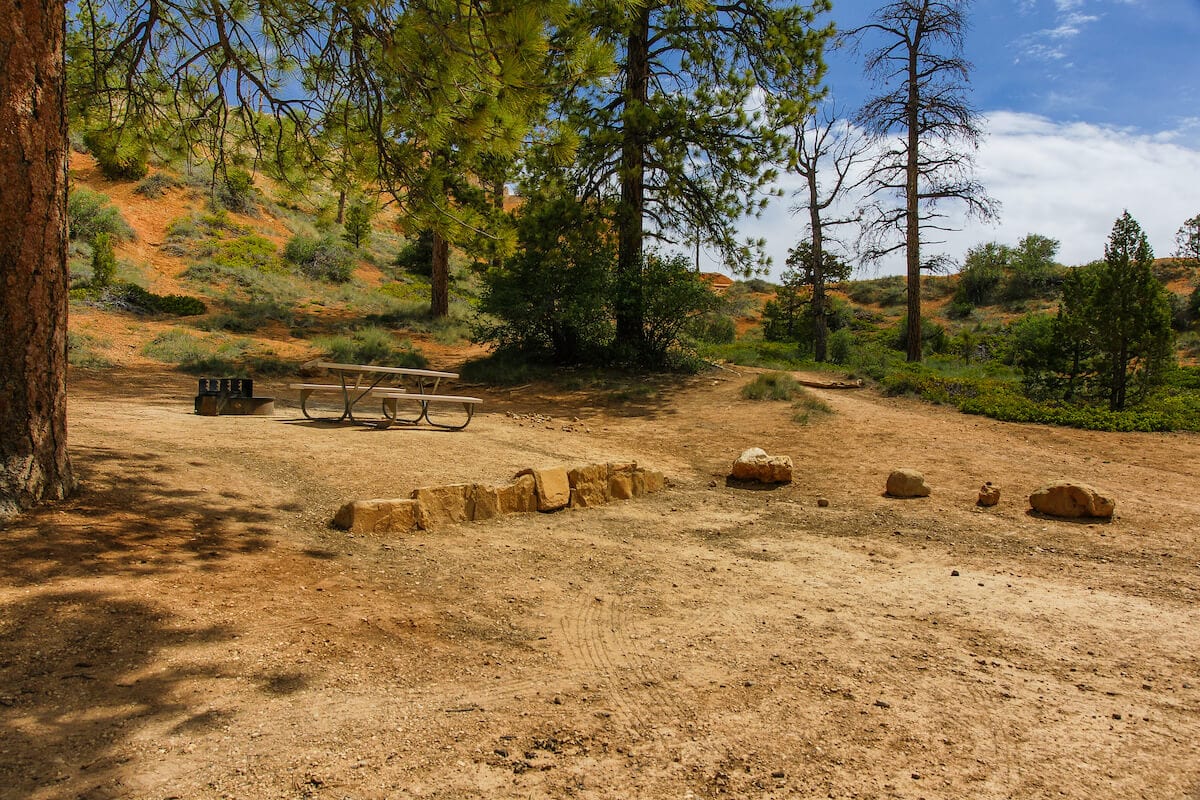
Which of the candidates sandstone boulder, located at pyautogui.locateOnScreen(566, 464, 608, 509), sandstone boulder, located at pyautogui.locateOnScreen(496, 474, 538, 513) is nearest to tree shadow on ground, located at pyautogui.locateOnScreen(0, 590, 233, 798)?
sandstone boulder, located at pyautogui.locateOnScreen(496, 474, 538, 513)

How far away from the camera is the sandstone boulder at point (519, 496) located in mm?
5789

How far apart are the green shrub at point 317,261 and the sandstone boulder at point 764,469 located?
21420mm

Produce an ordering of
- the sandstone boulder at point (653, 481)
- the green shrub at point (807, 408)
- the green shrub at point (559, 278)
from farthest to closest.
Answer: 1. the green shrub at point (559, 278)
2. the green shrub at point (807, 408)
3. the sandstone boulder at point (653, 481)

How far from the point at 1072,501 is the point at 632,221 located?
8864mm

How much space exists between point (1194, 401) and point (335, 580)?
1209cm

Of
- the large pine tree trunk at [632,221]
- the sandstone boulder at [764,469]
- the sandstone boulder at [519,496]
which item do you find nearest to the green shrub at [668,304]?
the large pine tree trunk at [632,221]

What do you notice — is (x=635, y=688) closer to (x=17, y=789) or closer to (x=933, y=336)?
(x=17, y=789)

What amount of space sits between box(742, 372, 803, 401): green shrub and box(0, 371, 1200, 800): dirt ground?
4423 millimetres

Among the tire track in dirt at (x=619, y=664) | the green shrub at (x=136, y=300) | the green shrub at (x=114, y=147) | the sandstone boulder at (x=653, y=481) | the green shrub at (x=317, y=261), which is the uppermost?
the green shrub at (x=317, y=261)

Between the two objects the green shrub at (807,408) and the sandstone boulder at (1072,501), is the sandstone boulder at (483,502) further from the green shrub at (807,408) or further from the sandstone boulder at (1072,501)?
the green shrub at (807,408)

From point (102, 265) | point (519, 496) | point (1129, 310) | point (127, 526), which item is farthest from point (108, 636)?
point (102, 265)

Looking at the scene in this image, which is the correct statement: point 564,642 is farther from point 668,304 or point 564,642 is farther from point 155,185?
point 155,185

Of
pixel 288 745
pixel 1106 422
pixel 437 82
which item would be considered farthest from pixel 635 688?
pixel 1106 422

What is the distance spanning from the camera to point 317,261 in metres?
26.2
